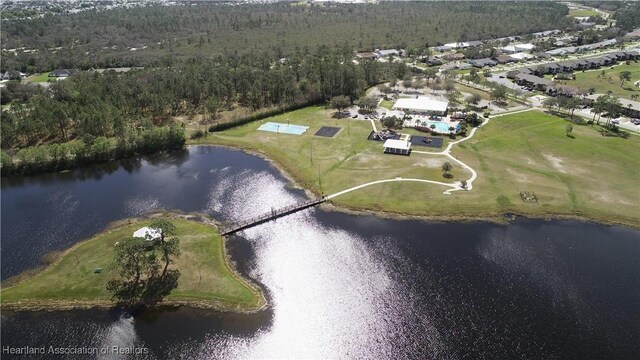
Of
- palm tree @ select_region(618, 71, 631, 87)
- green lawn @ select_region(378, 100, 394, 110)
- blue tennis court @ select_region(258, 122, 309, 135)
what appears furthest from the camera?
palm tree @ select_region(618, 71, 631, 87)

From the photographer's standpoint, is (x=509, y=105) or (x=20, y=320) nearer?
(x=20, y=320)

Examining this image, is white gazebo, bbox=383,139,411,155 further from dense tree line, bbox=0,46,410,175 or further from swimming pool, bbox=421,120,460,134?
dense tree line, bbox=0,46,410,175

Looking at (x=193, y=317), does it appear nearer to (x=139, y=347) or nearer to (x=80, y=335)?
(x=139, y=347)

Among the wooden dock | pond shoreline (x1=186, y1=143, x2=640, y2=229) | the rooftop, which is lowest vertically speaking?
the wooden dock

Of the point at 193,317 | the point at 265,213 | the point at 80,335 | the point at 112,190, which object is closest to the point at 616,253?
the point at 265,213

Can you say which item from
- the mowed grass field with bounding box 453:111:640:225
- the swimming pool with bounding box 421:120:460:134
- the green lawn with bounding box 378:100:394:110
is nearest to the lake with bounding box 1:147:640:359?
the mowed grass field with bounding box 453:111:640:225

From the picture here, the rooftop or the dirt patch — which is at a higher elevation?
the rooftop
